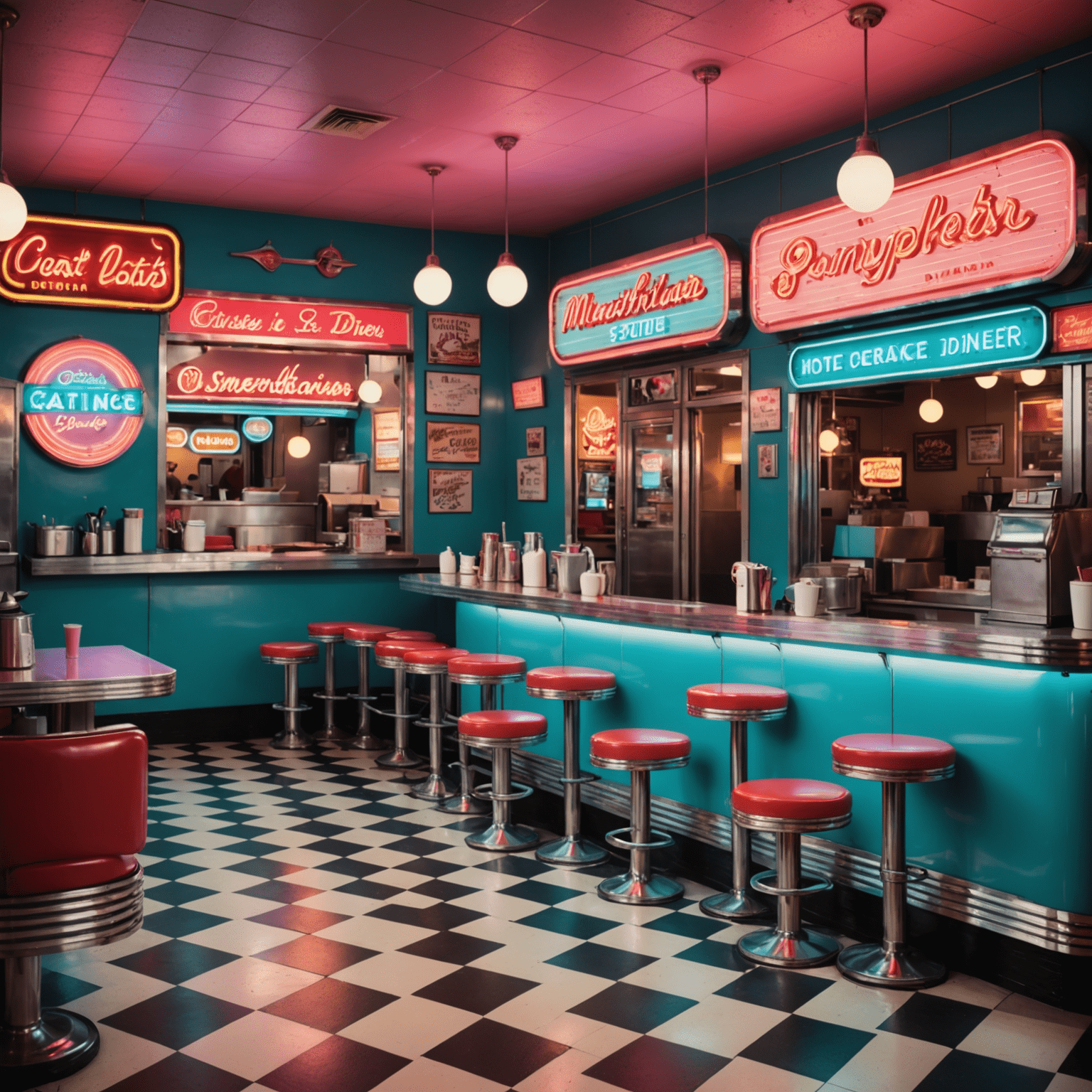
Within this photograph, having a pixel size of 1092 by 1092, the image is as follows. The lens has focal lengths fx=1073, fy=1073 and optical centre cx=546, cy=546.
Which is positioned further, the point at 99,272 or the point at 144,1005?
the point at 99,272

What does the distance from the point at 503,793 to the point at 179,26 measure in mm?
3793

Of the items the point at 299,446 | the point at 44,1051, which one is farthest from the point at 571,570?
the point at 299,446

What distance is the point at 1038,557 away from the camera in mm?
3740

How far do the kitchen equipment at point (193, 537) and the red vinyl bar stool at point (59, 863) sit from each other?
4.98 metres

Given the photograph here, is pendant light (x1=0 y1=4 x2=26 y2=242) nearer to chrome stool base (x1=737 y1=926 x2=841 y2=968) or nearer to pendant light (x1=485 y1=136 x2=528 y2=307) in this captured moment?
pendant light (x1=485 y1=136 x2=528 y2=307)

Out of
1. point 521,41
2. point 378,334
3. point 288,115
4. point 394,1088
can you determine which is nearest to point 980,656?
point 394,1088

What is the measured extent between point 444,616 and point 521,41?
4594mm

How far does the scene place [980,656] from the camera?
3418mm

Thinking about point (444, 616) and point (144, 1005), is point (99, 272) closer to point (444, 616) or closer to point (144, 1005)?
point (444, 616)

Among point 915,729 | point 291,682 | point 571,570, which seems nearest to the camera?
point 915,729

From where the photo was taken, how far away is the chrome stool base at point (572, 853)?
4809 millimetres

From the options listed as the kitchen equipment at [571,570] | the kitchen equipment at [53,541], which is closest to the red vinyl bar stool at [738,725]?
the kitchen equipment at [571,570]

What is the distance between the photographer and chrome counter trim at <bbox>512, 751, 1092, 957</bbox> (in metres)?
3.32

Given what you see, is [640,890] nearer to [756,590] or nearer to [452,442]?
[756,590]
